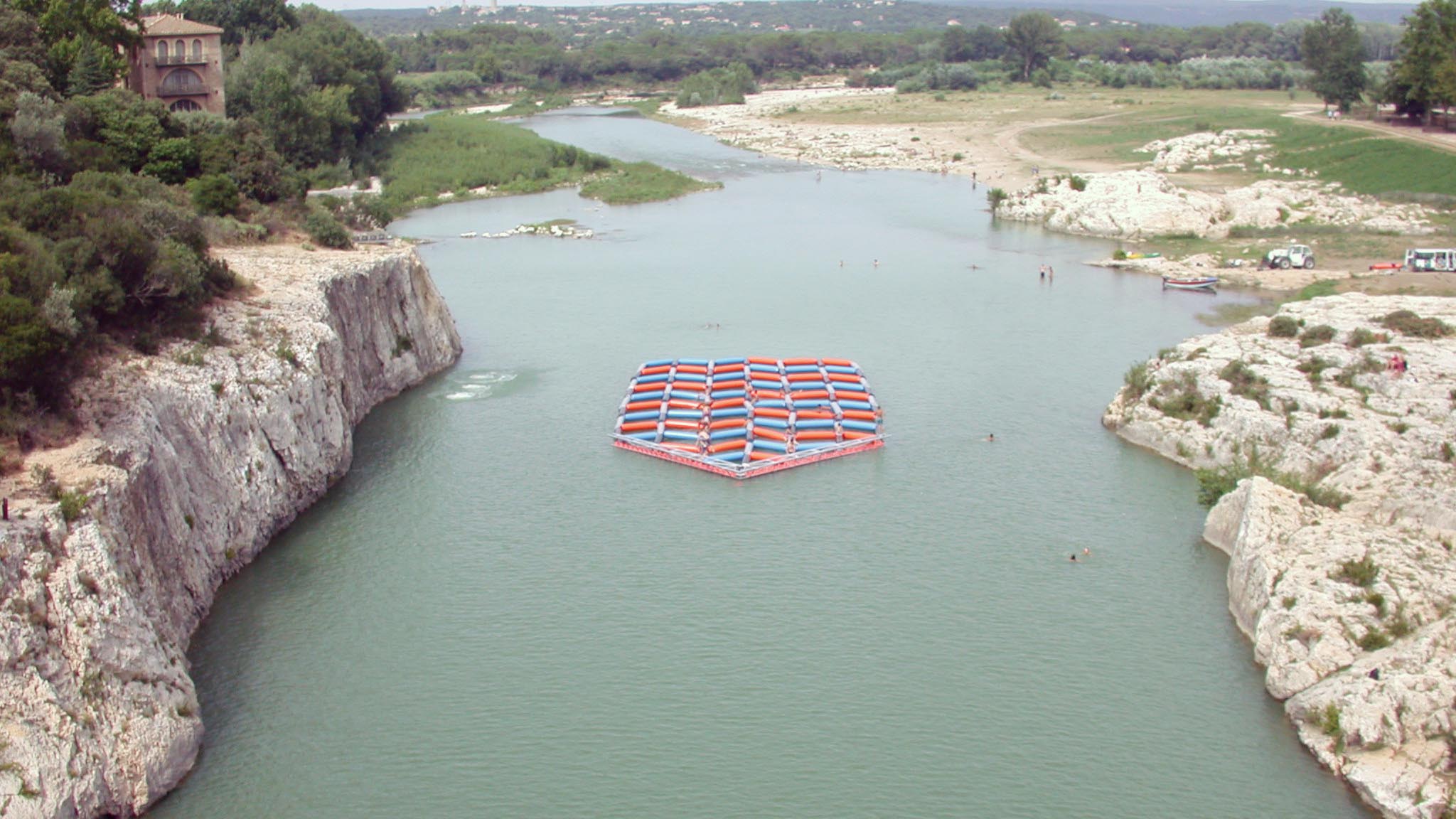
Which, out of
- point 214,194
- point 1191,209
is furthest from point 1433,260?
point 214,194

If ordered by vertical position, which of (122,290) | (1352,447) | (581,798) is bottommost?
(581,798)

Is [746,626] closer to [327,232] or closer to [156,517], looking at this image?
[156,517]

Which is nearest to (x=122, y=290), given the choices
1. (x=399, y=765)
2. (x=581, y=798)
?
(x=399, y=765)

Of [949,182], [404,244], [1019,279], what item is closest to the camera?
[404,244]

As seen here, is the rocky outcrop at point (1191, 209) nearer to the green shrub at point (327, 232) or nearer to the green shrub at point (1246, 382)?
the green shrub at point (1246, 382)

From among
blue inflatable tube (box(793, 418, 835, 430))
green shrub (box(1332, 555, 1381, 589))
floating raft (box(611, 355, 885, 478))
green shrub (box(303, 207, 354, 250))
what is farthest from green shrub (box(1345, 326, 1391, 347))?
green shrub (box(303, 207, 354, 250))

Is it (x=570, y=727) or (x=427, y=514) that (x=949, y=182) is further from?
(x=570, y=727)

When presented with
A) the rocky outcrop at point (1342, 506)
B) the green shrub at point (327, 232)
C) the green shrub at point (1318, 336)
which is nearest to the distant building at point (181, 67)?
the green shrub at point (327, 232)
